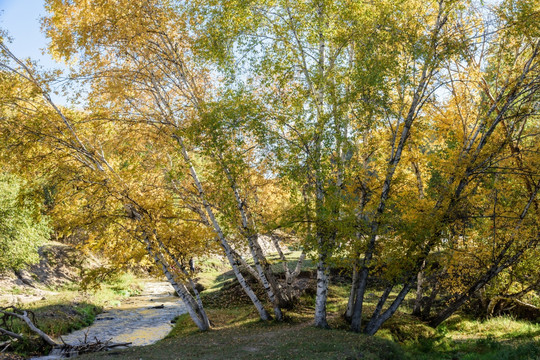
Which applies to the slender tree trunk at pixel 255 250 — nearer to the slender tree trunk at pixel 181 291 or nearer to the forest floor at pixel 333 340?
the forest floor at pixel 333 340

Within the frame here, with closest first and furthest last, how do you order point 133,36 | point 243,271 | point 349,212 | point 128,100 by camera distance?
point 349,212 < point 133,36 < point 128,100 < point 243,271

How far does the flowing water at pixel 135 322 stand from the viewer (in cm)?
1625

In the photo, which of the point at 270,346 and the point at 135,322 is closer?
the point at 270,346

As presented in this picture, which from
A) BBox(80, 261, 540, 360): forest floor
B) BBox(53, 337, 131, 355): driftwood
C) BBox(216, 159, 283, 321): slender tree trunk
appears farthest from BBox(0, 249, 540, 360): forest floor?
BBox(53, 337, 131, 355): driftwood

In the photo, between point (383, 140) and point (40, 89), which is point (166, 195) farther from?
point (383, 140)

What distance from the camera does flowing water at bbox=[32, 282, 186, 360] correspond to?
53.3 feet

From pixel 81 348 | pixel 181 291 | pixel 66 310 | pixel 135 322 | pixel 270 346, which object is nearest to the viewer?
pixel 270 346

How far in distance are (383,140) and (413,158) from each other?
1.93 metres

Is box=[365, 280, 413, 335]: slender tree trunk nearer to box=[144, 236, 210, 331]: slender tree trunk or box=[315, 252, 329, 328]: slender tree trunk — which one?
box=[315, 252, 329, 328]: slender tree trunk

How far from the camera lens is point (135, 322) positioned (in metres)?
19.6

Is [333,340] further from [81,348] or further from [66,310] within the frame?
[66,310]

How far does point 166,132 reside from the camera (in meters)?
15.2

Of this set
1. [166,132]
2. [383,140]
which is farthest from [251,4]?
[383,140]

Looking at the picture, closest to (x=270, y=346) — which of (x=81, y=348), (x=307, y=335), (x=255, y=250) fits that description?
(x=307, y=335)
